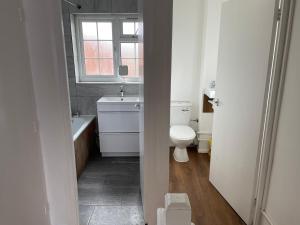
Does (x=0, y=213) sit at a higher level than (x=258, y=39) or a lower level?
lower

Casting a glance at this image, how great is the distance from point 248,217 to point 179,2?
259 centimetres

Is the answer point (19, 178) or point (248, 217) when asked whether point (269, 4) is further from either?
point (19, 178)

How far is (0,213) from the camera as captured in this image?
3.72 ft

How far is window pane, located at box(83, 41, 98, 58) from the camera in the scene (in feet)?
10.7

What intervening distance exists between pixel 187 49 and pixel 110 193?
208 cm

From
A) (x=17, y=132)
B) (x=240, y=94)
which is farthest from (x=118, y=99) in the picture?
(x=17, y=132)

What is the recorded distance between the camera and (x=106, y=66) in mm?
3357

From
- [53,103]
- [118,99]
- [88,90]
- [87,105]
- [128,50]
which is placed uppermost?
[128,50]

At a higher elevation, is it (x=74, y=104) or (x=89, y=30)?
(x=89, y=30)

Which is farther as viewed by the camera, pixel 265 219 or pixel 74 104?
pixel 74 104

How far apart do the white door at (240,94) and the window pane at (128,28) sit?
4.76 ft

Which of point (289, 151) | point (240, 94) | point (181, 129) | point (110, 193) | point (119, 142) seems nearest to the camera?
point (289, 151)

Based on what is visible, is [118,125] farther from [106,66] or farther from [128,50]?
[128,50]

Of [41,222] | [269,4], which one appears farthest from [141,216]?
[269,4]
